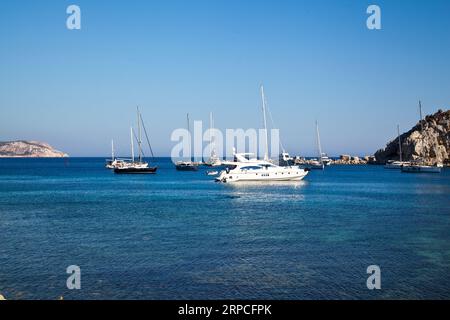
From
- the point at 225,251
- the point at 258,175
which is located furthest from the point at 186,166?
the point at 225,251

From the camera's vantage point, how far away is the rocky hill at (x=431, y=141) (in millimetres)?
151000

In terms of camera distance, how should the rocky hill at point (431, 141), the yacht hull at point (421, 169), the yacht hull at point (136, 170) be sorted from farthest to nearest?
1. the rocky hill at point (431, 141)
2. the yacht hull at point (421, 169)
3. the yacht hull at point (136, 170)

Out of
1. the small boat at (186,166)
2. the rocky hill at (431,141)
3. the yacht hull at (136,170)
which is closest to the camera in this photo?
the yacht hull at (136,170)

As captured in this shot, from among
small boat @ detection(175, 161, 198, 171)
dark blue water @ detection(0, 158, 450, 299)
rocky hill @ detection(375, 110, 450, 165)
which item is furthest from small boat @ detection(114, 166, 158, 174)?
rocky hill @ detection(375, 110, 450, 165)

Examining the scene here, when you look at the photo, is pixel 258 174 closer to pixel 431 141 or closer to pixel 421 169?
pixel 421 169

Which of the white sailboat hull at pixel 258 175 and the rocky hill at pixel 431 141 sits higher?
the rocky hill at pixel 431 141

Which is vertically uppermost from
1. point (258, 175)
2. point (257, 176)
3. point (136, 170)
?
point (136, 170)

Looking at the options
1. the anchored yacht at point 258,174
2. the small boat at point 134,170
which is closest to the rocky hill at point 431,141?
the anchored yacht at point 258,174

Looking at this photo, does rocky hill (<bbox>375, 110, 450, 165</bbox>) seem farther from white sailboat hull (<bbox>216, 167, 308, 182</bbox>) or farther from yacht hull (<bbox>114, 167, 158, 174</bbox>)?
yacht hull (<bbox>114, 167, 158, 174</bbox>)

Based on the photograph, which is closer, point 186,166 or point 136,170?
point 136,170

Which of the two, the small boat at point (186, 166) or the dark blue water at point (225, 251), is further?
the small boat at point (186, 166)

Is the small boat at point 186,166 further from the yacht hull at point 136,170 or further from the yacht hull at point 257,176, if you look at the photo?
the yacht hull at point 257,176

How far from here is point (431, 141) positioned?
153000 millimetres
